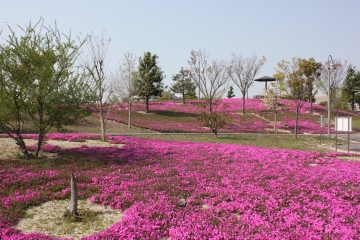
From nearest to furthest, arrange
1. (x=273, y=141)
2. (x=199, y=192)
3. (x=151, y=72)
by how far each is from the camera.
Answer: (x=199, y=192), (x=273, y=141), (x=151, y=72)

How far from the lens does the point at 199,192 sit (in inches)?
351

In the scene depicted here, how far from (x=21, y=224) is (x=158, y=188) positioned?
3864 mm

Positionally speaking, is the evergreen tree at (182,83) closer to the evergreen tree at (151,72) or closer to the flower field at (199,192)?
the evergreen tree at (151,72)

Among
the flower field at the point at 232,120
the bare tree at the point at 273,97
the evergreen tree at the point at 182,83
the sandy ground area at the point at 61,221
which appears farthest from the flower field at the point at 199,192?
the evergreen tree at the point at 182,83

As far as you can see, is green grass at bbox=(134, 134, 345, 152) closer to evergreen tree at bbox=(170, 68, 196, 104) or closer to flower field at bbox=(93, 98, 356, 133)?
flower field at bbox=(93, 98, 356, 133)

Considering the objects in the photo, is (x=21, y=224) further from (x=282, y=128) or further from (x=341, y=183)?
(x=282, y=128)

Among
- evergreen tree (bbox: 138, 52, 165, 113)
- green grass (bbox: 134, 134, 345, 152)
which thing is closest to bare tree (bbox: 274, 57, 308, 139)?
green grass (bbox: 134, 134, 345, 152)

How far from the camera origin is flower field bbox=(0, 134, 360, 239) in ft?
20.6

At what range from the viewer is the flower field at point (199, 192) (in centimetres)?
627

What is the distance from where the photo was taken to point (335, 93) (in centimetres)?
3750

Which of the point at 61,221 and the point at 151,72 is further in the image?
the point at 151,72

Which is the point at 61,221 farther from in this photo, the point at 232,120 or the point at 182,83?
the point at 182,83

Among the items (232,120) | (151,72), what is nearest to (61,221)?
(232,120)

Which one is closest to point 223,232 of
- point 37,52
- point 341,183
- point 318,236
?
point 318,236
